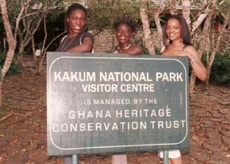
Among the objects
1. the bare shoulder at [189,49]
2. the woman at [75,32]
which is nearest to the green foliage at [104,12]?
the woman at [75,32]

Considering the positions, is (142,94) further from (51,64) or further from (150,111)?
(51,64)

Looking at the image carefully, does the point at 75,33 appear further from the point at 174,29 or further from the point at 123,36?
the point at 174,29

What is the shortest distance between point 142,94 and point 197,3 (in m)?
6.59

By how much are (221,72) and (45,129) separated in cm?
702

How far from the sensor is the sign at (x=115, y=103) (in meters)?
2.66

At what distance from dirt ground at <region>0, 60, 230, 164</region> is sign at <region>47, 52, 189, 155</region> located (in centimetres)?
235

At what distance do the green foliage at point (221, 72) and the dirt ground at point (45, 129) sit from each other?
1273 millimetres

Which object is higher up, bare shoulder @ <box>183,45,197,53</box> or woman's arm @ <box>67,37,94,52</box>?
woman's arm @ <box>67,37,94,52</box>

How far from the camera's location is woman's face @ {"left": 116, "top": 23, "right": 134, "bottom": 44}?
133 inches

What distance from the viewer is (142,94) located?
2.82 metres

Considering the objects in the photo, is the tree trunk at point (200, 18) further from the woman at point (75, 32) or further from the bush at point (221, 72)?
the bush at point (221, 72)

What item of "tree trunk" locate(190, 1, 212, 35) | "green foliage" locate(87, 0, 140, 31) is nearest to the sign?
"tree trunk" locate(190, 1, 212, 35)

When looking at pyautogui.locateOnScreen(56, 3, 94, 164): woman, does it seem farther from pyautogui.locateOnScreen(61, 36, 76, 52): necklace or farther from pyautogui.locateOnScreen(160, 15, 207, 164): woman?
pyautogui.locateOnScreen(160, 15, 207, 164): woman

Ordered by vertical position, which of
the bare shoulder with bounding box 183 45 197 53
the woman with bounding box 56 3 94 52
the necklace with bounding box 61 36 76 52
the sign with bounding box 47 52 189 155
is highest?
the woman with bounding box 56 3 94 52
